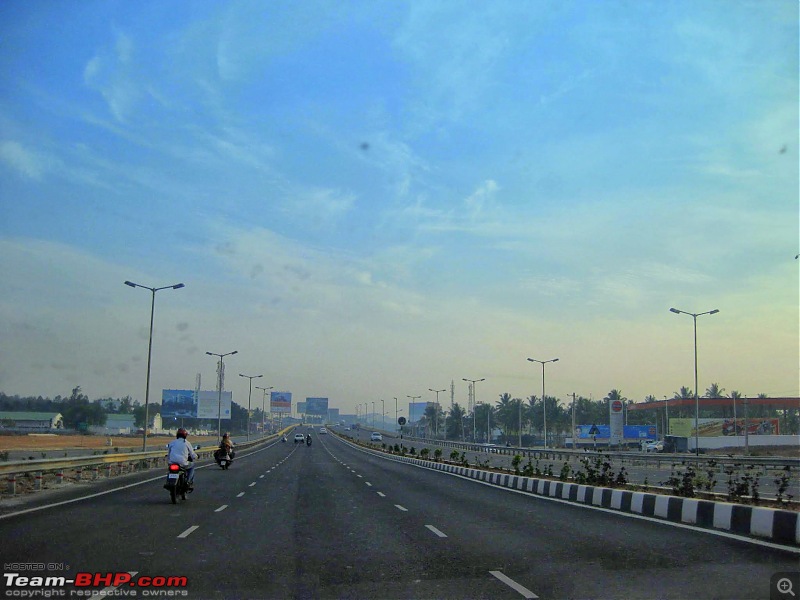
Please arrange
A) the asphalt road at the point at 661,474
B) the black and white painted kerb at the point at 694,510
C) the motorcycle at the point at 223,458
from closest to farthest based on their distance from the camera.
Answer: the black and white painted kerb at the point at 694,510, the asphalt road at the point at 661,474, the motorcycle at the point at 223,458

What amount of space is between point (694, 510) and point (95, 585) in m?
12.0

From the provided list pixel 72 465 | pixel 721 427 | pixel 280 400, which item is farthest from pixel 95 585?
pixel 280 400

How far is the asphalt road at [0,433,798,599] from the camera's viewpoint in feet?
30.4

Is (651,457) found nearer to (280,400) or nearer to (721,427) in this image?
(721,427)

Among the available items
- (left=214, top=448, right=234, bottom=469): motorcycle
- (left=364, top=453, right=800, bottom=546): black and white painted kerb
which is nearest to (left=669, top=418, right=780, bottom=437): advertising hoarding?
(left=214, top=448, right=234, bottom=469): motorcycle

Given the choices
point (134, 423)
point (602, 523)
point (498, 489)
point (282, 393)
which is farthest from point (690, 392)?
point (602, 523)

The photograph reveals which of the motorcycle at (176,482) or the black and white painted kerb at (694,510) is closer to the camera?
the black and white painted kerb at (694,510)

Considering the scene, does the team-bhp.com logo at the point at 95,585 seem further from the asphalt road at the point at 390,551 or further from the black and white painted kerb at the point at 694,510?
the black and white painted kerb at the point at 694,510

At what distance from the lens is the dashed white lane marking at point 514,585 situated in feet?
29.0

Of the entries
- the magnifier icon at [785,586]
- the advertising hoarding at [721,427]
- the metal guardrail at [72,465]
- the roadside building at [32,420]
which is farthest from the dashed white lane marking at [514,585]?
the roadside building at [32,420]

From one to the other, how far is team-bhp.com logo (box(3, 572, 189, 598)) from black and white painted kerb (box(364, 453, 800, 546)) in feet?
31.1

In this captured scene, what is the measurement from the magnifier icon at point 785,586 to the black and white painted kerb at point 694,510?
140 inches

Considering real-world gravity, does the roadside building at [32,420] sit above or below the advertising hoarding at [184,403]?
below

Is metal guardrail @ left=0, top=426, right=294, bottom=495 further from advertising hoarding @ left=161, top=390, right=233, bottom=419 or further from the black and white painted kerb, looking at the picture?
advertising hoarding @ left=161, top=390, right=233, bottom=419
